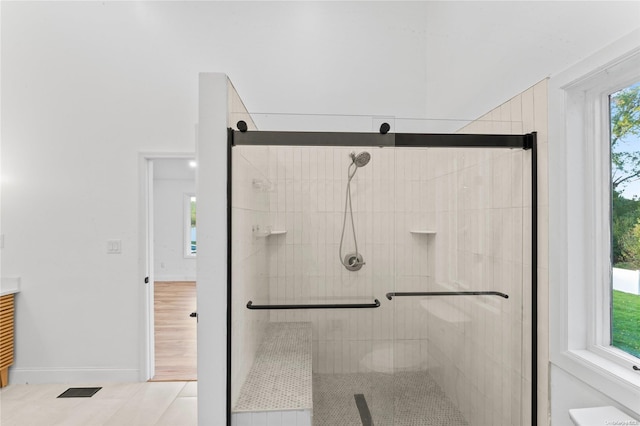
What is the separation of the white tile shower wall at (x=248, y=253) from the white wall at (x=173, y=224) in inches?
224

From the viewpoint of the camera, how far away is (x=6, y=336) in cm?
279

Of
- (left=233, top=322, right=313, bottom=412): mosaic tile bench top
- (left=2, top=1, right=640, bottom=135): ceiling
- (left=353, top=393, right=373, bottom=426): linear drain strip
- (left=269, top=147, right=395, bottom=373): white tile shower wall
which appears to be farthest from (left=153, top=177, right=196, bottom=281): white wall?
(left=353, top=393, right=373, bottom=426): linear drain strip

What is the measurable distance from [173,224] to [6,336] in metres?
4.18

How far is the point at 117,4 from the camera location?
2852 millimetres

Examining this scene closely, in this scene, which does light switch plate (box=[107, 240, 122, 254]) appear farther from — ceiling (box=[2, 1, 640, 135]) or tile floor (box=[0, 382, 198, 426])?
tile floor (box=[0, 382, 198, 426])

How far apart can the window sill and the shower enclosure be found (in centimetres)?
24

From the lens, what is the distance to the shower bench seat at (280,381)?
56.6 inches

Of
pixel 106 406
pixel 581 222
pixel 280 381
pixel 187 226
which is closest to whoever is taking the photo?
pixel 581 222

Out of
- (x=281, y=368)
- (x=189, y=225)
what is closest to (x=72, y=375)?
(x=281, y=368)

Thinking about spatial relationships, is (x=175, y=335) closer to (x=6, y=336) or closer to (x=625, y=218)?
(x=6, y=336)

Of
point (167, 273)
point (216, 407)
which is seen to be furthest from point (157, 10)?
point (167, 273)

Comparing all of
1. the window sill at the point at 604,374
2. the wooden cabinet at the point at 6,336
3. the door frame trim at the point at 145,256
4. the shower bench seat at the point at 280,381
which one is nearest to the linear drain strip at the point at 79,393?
the door frame trim at the point at 145,256

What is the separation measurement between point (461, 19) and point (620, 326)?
215 centimetres

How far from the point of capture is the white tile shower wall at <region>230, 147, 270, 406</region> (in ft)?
5.17
